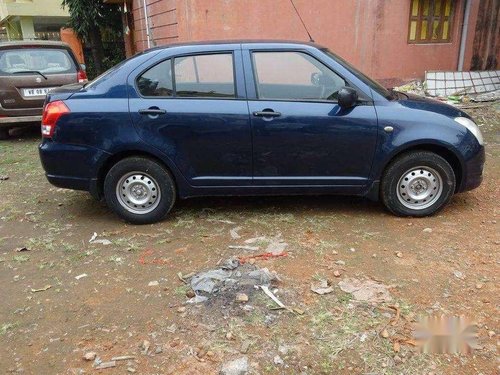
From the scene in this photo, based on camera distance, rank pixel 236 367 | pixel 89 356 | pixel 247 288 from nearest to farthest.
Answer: pixel 236 367
pixel 89 356
pixel 247 288

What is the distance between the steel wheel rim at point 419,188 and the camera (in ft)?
14.5

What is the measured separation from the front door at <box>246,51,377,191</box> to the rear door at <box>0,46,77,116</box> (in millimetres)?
5166

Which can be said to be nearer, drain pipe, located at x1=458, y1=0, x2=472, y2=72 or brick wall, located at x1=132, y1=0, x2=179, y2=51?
brick wall, located at x1=132, y1=0, x2=179, y2=51

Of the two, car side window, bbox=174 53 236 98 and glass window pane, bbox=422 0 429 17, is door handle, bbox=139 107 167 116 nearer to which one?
car side window, bbox=174 53 236 98

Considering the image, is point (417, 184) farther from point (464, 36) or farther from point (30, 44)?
point (464, 36)

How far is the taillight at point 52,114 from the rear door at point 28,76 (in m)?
4.08

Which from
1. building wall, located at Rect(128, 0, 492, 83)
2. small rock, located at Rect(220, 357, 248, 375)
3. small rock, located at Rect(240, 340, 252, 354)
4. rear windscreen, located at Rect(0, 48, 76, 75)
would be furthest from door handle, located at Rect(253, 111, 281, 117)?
building wall, located at Rect(128, 0, 492, 83)

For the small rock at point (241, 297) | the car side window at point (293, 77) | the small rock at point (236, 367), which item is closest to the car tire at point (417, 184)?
the car side window at point (293, 77)

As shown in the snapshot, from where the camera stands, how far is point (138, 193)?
4484 mm

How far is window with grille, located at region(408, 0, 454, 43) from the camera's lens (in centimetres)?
1059

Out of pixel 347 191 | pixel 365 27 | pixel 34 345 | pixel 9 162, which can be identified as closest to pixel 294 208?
pixel 347 191

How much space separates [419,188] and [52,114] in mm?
3580

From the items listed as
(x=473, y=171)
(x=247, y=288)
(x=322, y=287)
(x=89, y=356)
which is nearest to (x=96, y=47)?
(x=473, y=171)

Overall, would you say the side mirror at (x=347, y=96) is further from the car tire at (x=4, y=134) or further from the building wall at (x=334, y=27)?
the car tire at (x=4, y=134)
